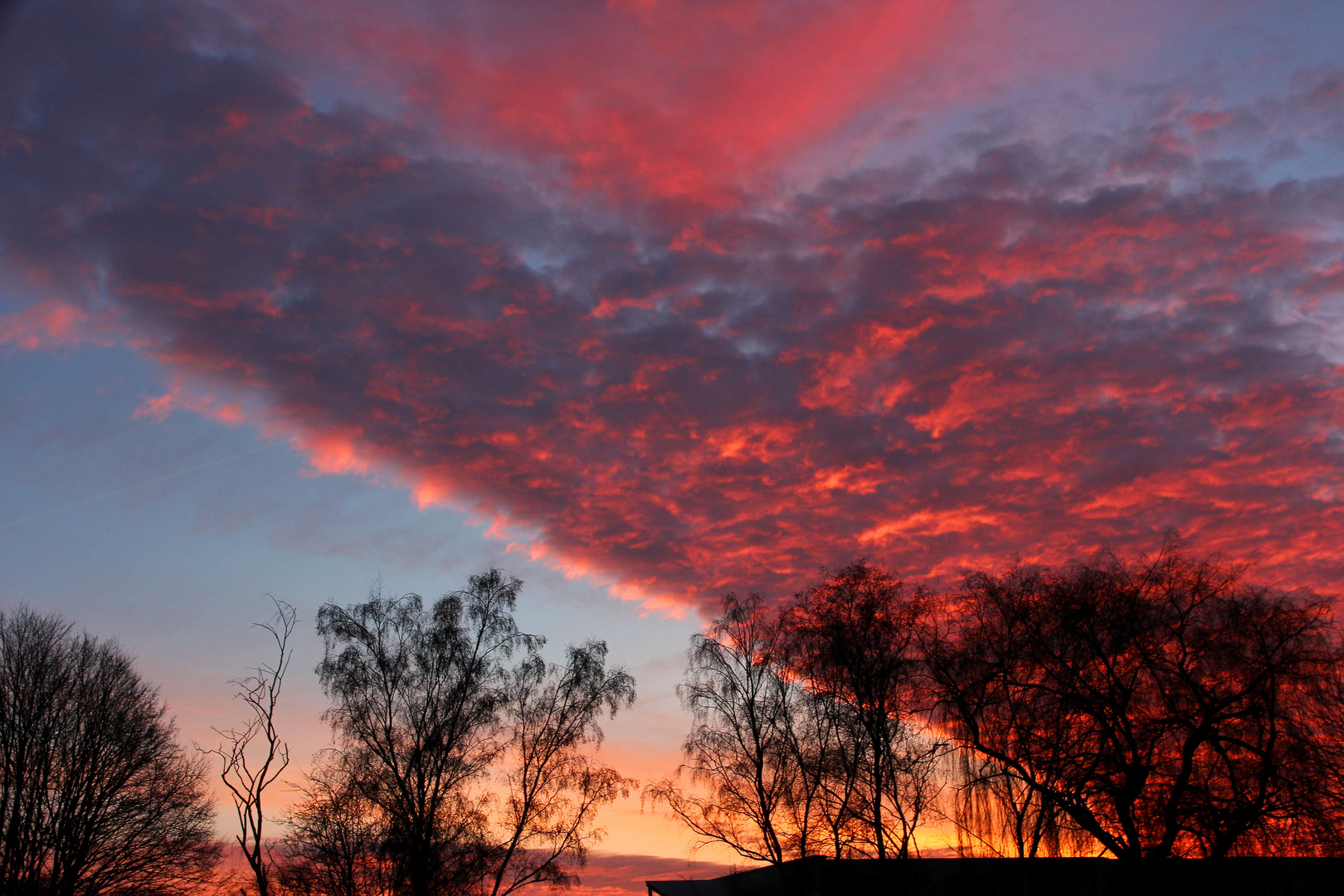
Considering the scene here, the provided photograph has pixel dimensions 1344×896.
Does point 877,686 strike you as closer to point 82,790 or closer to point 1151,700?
point 1151,700

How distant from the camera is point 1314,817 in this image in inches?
864

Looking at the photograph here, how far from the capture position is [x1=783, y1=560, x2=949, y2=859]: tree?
2925 cm

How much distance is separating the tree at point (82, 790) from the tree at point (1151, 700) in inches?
1324

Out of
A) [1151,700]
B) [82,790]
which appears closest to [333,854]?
[82,790]

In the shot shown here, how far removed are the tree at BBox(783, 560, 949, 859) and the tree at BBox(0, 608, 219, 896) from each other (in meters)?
28.3

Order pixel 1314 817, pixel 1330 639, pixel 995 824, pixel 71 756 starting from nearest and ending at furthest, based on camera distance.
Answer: pixel 1314 817, pixel 1330 639, pixel 995 824, pixel 71 756


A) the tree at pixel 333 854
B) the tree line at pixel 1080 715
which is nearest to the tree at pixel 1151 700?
the tree line at pixel 1080 715

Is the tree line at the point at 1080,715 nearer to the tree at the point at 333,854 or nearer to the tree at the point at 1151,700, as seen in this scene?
the tree at the point at 1151,700

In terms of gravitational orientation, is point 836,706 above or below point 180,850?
above

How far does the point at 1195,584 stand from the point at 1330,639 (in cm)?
341

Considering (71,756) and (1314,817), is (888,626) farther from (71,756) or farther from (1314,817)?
(71,756)

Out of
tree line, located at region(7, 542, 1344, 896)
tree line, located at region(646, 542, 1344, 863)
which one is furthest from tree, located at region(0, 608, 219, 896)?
tree line, located at region(646, 542, 1344, 863)

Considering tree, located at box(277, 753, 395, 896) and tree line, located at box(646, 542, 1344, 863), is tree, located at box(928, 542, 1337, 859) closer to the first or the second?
tree line, located at box(646, 542, 1344, 863)

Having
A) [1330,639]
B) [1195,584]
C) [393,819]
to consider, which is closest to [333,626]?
[393,819]
